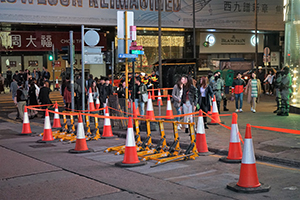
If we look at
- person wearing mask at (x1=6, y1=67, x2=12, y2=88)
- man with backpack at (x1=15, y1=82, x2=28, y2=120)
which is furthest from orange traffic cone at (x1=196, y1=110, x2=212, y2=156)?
person wearing mask at (x1=6, y1=67, x2=12, y2=88)

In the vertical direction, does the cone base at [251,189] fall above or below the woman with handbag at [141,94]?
below

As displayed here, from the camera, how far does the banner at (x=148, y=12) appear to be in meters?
34.6

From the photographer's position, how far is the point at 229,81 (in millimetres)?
33969

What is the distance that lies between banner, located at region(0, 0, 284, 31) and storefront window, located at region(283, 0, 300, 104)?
20451 millimetres

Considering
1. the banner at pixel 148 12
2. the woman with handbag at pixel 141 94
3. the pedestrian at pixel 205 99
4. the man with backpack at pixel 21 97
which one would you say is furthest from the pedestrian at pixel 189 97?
the banner at pixel 148 12

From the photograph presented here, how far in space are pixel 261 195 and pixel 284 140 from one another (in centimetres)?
501

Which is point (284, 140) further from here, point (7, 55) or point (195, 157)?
point (7, 55)

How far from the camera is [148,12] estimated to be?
131ft

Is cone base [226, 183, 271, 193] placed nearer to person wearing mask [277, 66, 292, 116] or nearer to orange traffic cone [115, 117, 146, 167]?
orange traffic cone [115, 117, 146, 167]

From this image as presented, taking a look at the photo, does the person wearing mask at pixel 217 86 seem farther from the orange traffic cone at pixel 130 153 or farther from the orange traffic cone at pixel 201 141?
the orange traffic cone at pixel 130 153

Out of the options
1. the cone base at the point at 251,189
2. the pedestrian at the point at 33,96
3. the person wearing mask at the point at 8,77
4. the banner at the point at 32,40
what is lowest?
the cone base at the point at 251,189

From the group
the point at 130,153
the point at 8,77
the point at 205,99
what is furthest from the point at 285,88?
the point at 8,77

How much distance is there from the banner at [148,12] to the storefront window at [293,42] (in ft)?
67.1

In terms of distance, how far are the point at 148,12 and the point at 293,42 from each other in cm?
2184
